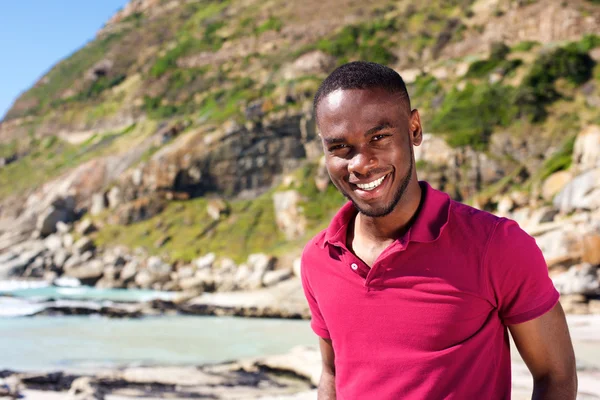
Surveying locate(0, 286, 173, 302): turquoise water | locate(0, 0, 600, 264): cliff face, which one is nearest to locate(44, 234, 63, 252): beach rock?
locate(0, 0, 600, 264): cliff face

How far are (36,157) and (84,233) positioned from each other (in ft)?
76.9

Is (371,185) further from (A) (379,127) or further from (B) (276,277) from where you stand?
(B) (276,277)

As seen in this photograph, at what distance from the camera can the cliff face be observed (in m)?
32.1

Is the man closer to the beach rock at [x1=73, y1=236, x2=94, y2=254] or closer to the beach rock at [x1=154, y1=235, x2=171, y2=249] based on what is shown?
the beach rock at [x1=154, y1=235, x2=171, y2=249]

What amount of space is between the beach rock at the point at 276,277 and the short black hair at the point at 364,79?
79.8 ft

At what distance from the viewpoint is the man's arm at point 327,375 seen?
237 cm

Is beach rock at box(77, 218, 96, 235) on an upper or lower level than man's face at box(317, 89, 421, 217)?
lower

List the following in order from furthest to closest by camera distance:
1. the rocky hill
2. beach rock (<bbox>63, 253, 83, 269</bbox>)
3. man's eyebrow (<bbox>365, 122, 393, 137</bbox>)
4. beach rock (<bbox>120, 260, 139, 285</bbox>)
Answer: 1. beach rock (<bbox>63, 253, 83, 269</bbox>)
2. beach rock (<bbox>120, 260, 139, 285</bbox>)
3. the rocky hill
4. man's eyebrow (<bbox>365, 122, 393, 137</bbox>)

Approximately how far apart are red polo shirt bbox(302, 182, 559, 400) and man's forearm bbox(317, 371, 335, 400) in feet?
0.97

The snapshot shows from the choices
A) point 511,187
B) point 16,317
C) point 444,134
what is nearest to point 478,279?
point 16,317

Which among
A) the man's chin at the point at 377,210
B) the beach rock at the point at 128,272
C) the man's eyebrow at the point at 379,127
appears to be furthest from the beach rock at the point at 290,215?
the man's eyebrow at the point at 379,127

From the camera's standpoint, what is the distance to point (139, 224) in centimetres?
4238

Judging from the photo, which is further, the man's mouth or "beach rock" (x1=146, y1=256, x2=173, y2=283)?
"beach rock" (x1=146, y1=256, x2=173, y2=283)

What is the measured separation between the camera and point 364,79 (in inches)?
76.8
